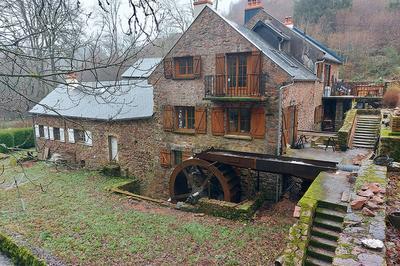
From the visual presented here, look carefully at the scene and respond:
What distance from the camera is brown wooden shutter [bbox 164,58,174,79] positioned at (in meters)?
13.8

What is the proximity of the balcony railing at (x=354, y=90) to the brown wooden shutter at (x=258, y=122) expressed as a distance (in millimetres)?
9974

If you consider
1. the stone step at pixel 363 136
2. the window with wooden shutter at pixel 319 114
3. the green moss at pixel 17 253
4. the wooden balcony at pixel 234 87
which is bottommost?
the green moss at pixel 17 253

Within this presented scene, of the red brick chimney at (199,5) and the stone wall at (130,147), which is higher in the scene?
the red brick chimney at (199,5)

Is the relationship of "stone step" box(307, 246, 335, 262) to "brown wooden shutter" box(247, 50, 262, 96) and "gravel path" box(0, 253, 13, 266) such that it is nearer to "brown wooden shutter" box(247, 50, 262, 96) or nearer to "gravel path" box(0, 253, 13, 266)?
"brown wooden shutter" box(247, 50, 262, 96)

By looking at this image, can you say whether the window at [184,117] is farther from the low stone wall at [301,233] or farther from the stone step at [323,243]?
the stone step at [323,243]

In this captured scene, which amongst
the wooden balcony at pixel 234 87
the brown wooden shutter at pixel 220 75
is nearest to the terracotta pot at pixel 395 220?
the wooden balcony at pixel 234 87

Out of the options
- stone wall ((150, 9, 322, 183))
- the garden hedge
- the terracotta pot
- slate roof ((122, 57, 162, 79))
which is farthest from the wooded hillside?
the garden hedge

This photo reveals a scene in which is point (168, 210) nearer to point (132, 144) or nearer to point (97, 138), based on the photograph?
point (132, 144)

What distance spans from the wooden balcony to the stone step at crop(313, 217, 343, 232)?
5607 millimetres

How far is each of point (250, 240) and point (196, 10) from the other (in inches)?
378

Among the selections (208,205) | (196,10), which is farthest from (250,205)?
(196,10)

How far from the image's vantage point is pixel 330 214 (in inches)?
267

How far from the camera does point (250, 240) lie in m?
9.23

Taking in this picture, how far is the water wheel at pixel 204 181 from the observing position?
12.1m
